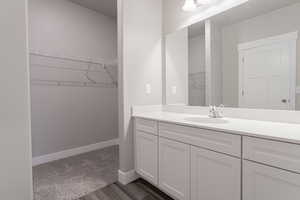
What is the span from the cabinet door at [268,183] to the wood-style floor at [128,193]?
36.2 inches

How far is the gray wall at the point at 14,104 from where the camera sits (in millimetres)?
642

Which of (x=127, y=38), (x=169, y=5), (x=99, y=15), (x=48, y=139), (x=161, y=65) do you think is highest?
(x=99, y=15)

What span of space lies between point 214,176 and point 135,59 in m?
1.51

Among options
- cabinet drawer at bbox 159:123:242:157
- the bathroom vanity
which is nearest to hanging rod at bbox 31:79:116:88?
the bathroom vanity

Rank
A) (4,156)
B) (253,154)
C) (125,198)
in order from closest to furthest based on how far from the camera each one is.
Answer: (4,156), (253,154), (125,198)

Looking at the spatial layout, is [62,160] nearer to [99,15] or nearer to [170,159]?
→ [170,159]

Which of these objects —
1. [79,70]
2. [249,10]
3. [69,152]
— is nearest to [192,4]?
[249,10]

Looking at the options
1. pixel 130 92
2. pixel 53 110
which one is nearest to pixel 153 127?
pixel 130 92

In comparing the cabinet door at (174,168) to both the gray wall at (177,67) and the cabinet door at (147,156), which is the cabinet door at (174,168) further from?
the gray wall at (177,67)

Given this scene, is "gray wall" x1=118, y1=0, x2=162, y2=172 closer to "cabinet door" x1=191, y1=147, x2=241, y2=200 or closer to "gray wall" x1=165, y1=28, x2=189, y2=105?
"gray wall" x1=165, y1=28, x2=189, y2=105

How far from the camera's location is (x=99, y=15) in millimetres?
3072

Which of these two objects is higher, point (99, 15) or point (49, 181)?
point (99, 15)

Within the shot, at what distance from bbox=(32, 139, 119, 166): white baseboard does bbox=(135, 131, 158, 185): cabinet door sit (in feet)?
4.67

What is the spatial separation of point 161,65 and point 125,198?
67.0 inches
